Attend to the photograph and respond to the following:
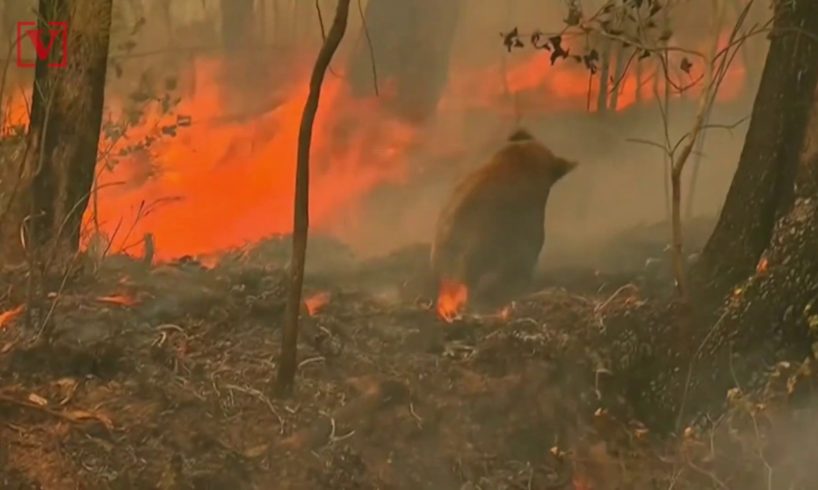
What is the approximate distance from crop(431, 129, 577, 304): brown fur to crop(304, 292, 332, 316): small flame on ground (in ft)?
0.82

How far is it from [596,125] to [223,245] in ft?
2.83

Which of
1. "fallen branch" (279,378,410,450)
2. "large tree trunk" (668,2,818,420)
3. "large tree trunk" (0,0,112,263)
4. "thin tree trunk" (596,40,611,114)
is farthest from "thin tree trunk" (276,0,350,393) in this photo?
"large tree trunk" (668,2,818,420)

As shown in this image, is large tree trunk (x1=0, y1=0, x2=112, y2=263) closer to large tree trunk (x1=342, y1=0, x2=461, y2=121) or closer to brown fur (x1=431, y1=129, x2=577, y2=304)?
large tree trunk (x1=342, y1=0, x2=461, y2=121)

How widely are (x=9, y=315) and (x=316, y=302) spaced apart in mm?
662

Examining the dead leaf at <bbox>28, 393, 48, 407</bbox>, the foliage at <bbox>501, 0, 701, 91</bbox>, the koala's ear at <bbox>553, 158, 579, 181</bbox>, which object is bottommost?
the dead leaf at <bbox>28, 393, 48, 407</bbox>

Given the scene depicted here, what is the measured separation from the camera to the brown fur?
96.3 inches

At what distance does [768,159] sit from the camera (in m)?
2.41

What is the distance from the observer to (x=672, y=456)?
7.78 feet

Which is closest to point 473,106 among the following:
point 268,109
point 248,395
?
point 268,109

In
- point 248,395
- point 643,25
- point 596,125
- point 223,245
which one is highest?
point 643,25

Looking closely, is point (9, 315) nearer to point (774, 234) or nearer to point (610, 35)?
point (610, 35)

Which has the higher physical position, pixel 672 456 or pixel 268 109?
pixel 268 109

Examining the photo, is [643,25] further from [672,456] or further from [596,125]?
[672,456]

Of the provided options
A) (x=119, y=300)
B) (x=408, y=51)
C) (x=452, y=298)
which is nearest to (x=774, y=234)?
(x=452, y=298)
